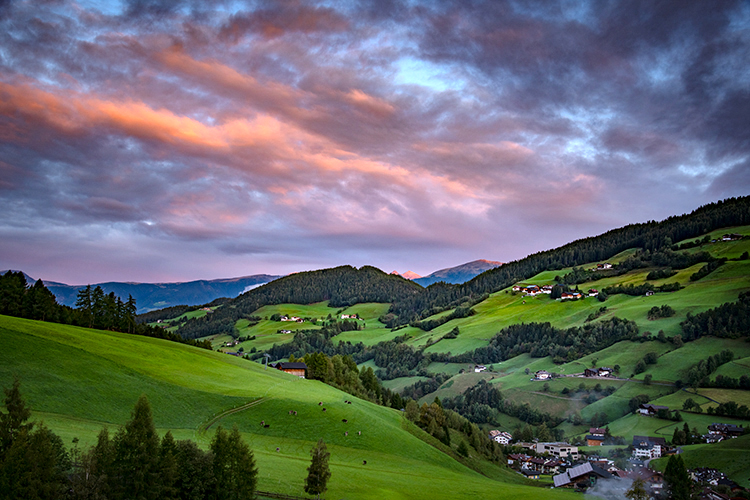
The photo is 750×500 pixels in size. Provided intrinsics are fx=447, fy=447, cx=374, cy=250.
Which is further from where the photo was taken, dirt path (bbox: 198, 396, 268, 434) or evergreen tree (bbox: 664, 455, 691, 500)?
dirt path (bbox: 198, 396, 268, 434)

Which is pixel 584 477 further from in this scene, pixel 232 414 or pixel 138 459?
pixel 138 459

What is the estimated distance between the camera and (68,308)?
104 meters

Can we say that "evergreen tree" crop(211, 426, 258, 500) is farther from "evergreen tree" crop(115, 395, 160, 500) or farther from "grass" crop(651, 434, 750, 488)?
"grass" crop(651, 434, 750, 488)

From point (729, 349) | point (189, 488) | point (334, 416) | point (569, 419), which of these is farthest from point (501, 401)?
point (189, 488)

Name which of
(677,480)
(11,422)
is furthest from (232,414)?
(677,480)

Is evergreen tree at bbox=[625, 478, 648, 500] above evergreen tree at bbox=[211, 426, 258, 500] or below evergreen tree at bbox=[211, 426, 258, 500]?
below

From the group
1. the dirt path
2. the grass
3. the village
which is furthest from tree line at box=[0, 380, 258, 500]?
the grass

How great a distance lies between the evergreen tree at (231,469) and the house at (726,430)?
10463cm

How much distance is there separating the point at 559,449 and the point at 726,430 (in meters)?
34.7

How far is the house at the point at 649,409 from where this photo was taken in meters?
114

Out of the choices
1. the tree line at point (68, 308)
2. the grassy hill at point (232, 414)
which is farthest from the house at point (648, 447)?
the tree line at point (68, 308)

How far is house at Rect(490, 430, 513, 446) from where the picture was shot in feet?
408

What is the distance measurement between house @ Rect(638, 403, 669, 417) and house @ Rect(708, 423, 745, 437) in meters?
12.2

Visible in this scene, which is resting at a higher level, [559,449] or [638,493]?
[638,493]
